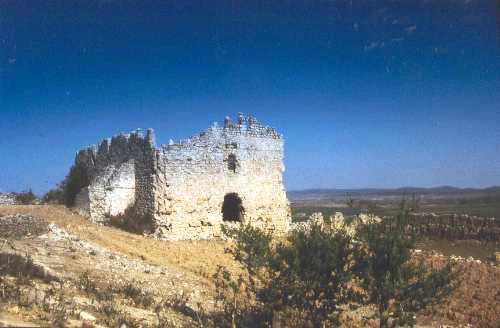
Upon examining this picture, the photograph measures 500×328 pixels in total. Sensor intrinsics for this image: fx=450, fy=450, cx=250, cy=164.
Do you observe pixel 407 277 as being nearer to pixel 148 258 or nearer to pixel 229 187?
pixel 148 258

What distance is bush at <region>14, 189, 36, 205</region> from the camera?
29448 millimetres

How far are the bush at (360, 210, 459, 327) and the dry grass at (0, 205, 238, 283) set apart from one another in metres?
7.15

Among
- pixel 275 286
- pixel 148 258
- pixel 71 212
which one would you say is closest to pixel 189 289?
pixel 148 258

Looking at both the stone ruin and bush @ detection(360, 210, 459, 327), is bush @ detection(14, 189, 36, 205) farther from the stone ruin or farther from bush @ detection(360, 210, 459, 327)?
bush @ detection(360, 210, 459, 327)

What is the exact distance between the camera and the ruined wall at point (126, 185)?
67.7 feet

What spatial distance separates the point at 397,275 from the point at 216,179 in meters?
13.4

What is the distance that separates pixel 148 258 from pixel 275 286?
7107 mm

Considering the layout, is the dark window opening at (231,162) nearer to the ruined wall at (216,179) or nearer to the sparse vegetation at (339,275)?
the ruined wall at (216,179)

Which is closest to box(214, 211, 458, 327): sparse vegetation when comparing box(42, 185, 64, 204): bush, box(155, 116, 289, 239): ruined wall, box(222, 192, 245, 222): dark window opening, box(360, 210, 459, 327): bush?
box(360, 210, 459, 327): bush

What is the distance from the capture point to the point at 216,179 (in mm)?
21734

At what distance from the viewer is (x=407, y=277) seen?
30.4 feet

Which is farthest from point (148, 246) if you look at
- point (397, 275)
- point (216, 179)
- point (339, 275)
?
point (397, 275)

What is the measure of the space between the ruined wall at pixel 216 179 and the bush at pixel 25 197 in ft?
46.1

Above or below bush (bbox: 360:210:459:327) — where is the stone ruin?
above
